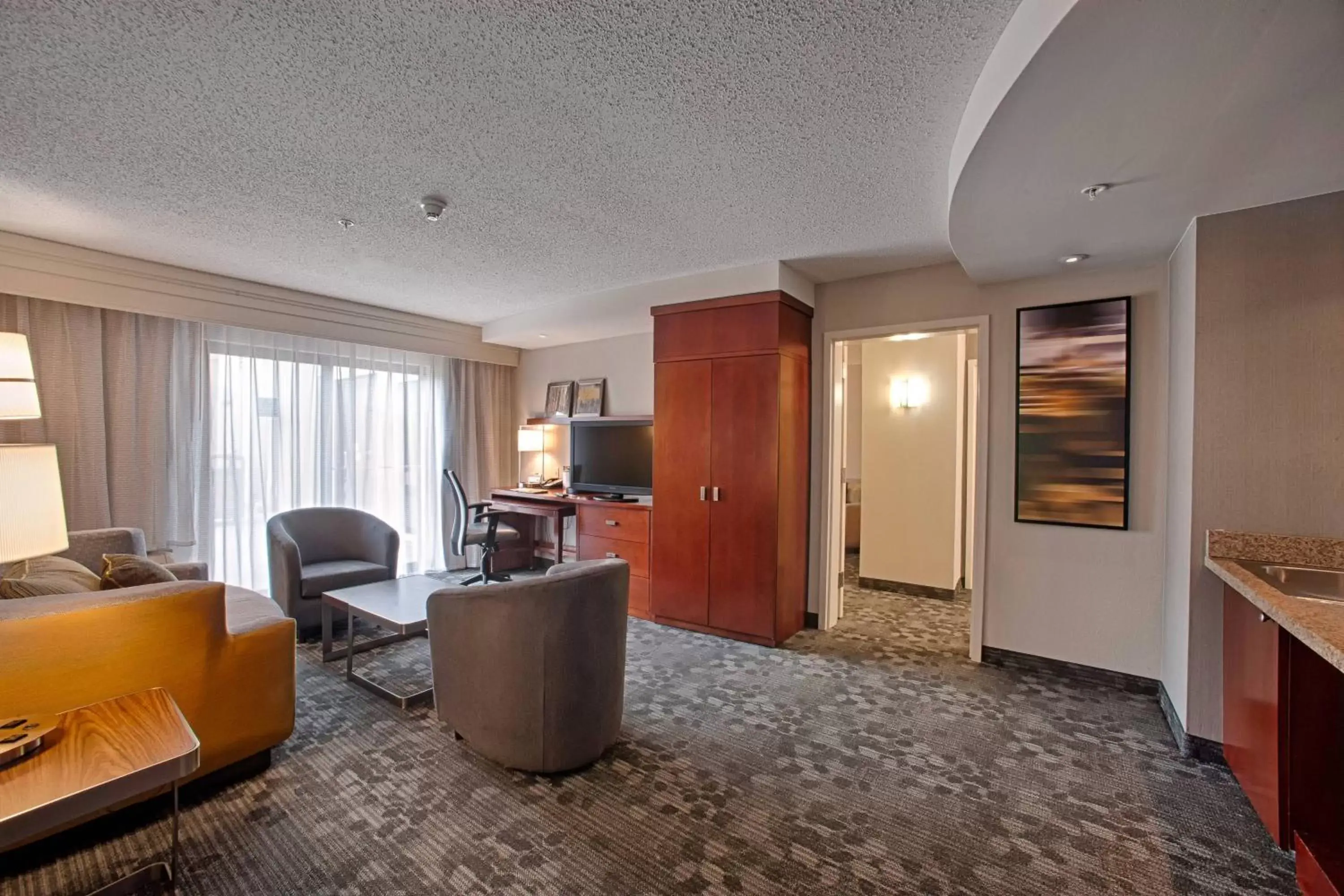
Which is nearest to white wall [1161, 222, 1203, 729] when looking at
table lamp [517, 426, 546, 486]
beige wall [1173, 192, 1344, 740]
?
beige wall [1173, 192, 1344, 740]

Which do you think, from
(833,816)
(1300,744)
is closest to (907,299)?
(1300,744)

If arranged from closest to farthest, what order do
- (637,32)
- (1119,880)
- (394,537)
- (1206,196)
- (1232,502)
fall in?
(637,32) → (1119,880) → (1206,196) → (1232,502) → (394,537)

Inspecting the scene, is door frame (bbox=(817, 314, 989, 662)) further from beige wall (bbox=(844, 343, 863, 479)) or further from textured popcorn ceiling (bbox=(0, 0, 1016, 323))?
beige wall (bbox=(844, 343, 863, 479))

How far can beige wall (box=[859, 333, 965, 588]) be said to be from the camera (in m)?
4.71

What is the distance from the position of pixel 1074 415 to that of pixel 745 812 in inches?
106

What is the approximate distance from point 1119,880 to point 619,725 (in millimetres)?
1734

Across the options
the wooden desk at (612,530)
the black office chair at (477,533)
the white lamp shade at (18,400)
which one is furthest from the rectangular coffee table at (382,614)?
the white lamp shade at (18,400)

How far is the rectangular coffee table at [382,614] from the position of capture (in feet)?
9.04

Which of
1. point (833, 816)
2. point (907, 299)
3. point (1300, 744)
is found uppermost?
point (907, 299)

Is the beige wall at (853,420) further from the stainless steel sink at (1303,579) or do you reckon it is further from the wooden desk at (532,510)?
the stainless steel sink at (1303,579)

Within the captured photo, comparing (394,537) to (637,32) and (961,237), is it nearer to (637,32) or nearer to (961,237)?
(637,32)

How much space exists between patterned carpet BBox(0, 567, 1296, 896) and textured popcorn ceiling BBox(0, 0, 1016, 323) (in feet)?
7.99

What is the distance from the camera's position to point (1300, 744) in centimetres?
173

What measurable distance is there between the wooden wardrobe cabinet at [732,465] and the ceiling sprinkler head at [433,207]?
1.74 meters
